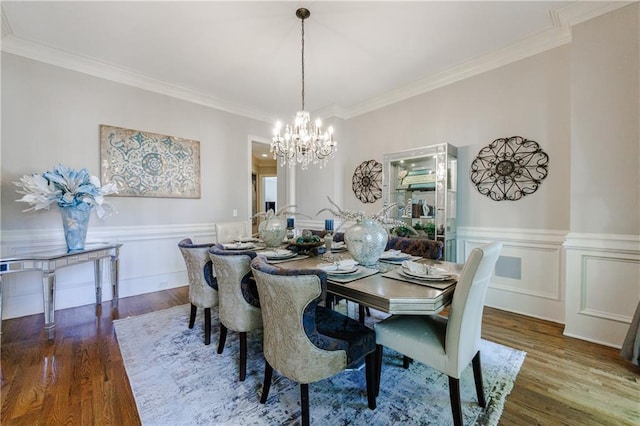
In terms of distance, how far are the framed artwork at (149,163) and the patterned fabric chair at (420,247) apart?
3.15 m

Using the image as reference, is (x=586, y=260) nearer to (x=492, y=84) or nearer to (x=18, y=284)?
(x=492, y=84)

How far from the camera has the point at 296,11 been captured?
7.66 feet

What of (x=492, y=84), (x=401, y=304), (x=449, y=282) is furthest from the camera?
(x=492, y=84)

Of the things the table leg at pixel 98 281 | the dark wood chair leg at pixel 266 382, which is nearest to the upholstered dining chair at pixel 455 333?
the dark wood chair leg at pixel 266 382

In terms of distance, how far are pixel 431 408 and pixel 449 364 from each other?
1.49 feet

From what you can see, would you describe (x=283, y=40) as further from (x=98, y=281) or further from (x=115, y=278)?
(x=98, y=281)

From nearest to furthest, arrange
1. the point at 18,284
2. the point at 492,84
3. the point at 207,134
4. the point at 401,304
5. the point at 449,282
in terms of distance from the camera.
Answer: the point at 401,304 → the point at 449,282 → the point at 18,284 → the point at 492,84 → the point at 207,134

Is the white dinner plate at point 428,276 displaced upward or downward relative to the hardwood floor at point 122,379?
upward

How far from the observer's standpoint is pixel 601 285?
7.45 feet

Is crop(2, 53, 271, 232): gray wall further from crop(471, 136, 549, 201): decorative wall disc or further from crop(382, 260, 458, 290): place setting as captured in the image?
crop(471, 136, 549, 201): decorative wall disc

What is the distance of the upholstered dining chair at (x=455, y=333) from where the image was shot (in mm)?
1291

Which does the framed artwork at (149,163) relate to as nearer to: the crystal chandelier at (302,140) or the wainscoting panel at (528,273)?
the crystal chandelier at (302,140)

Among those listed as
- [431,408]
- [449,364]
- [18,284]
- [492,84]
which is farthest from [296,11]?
[18,284]

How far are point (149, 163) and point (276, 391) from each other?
337 centimetres
